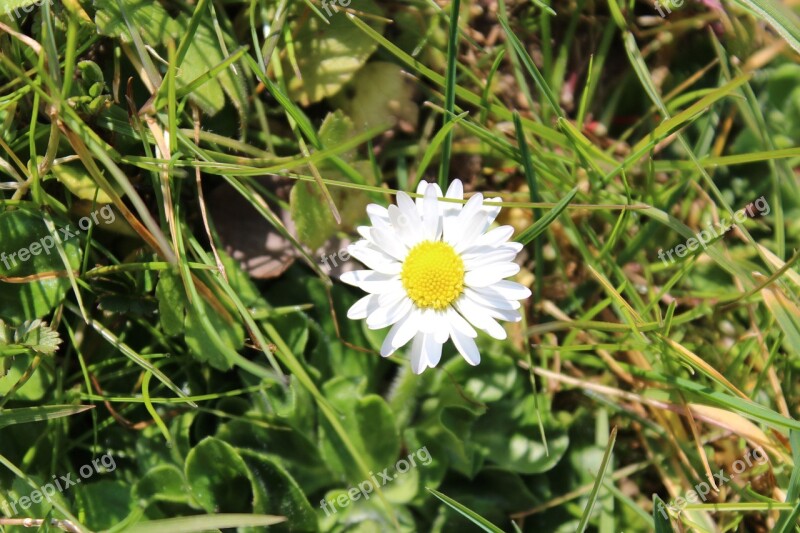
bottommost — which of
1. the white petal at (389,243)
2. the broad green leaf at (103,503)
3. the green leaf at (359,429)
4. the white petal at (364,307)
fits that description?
the broad green leaf at (103,503)

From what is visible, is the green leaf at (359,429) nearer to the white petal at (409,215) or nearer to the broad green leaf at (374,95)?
the white petal at (409,215)

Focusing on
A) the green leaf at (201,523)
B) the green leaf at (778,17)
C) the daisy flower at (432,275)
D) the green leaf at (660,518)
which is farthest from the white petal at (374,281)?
the green leaf at (778,17)

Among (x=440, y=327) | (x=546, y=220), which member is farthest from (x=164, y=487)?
(x=546, y=220)

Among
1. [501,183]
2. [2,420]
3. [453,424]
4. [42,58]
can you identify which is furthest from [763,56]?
[2,420]

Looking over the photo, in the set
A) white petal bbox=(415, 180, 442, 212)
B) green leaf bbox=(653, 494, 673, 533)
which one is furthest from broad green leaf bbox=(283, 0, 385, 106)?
green leaf bbox=(653, 494, 673, 533)

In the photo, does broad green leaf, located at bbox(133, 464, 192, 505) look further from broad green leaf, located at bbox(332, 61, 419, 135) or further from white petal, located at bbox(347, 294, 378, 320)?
broad green leaf, located at bbox(332, 61, 419, 135)

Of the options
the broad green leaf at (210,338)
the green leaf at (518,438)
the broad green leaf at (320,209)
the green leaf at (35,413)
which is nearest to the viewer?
the green leaf at (35,413)

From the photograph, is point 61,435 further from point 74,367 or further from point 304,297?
point 304,297
